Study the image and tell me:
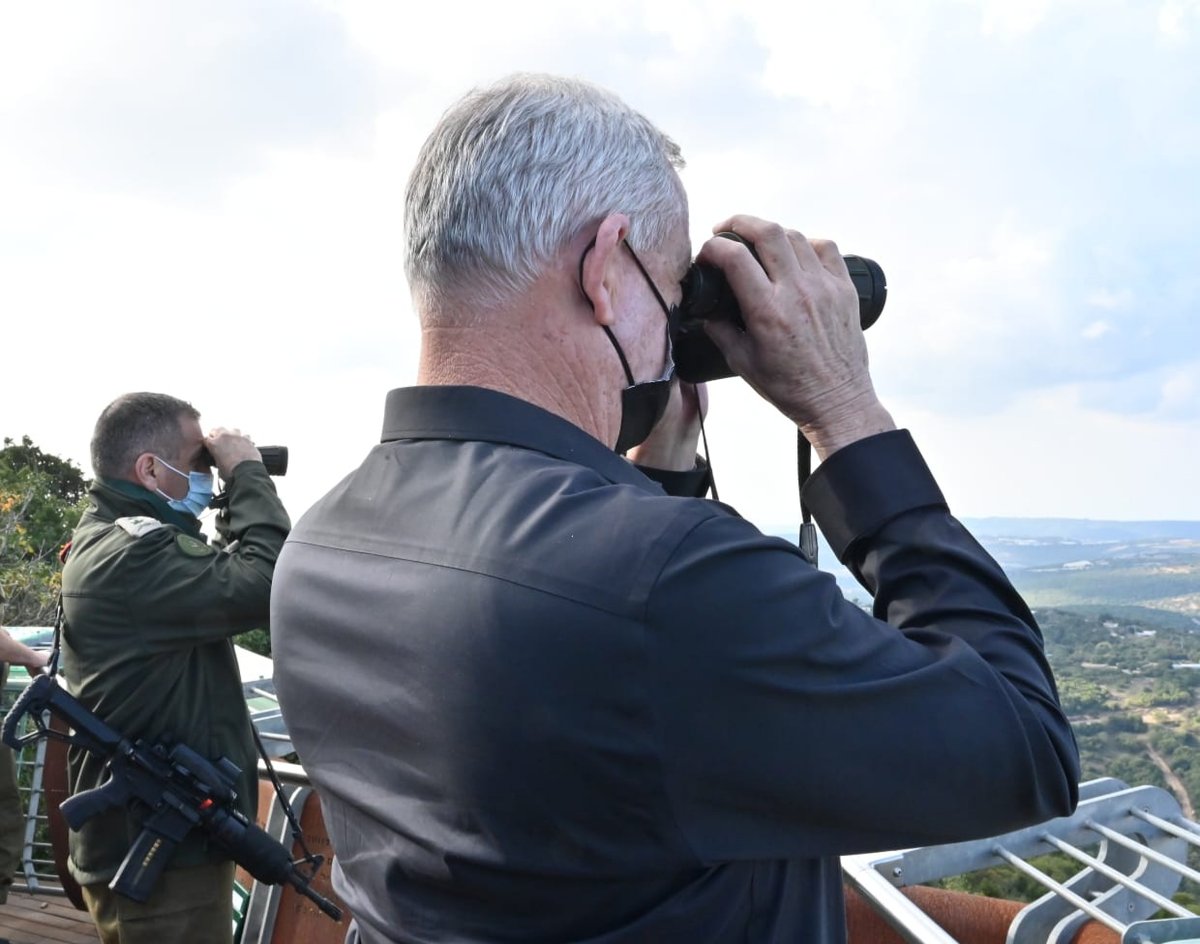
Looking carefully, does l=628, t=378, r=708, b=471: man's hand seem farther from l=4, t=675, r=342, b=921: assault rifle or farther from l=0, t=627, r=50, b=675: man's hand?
l=0, t=627, r=50, b=675: man's hand

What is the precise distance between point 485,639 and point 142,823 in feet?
9.05

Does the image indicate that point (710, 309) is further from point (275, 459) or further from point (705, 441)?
point (275, 459)

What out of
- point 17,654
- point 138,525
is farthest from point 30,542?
point 138,525

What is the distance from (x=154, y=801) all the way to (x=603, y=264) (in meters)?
2.73

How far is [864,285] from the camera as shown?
1473mm

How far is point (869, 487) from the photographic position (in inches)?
47.0

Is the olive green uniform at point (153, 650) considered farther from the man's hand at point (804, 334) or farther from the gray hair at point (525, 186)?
the man's hand at point (804, 334)

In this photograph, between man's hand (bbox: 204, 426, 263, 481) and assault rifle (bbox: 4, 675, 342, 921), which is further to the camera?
man's hand (bbox: 204, 426, 263, 481)

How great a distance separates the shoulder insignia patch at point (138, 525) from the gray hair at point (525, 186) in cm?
250

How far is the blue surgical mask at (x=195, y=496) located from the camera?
12.9ft

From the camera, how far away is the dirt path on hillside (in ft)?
6.86

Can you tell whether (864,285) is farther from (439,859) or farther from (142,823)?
(142,823)

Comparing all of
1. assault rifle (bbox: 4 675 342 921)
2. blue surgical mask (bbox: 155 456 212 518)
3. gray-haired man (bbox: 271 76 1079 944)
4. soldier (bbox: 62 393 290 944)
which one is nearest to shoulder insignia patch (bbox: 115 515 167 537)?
soldier (bbox: 62 393 290 944)

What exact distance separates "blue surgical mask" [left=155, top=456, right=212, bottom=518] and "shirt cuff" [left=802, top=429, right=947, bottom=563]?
3.19 m
